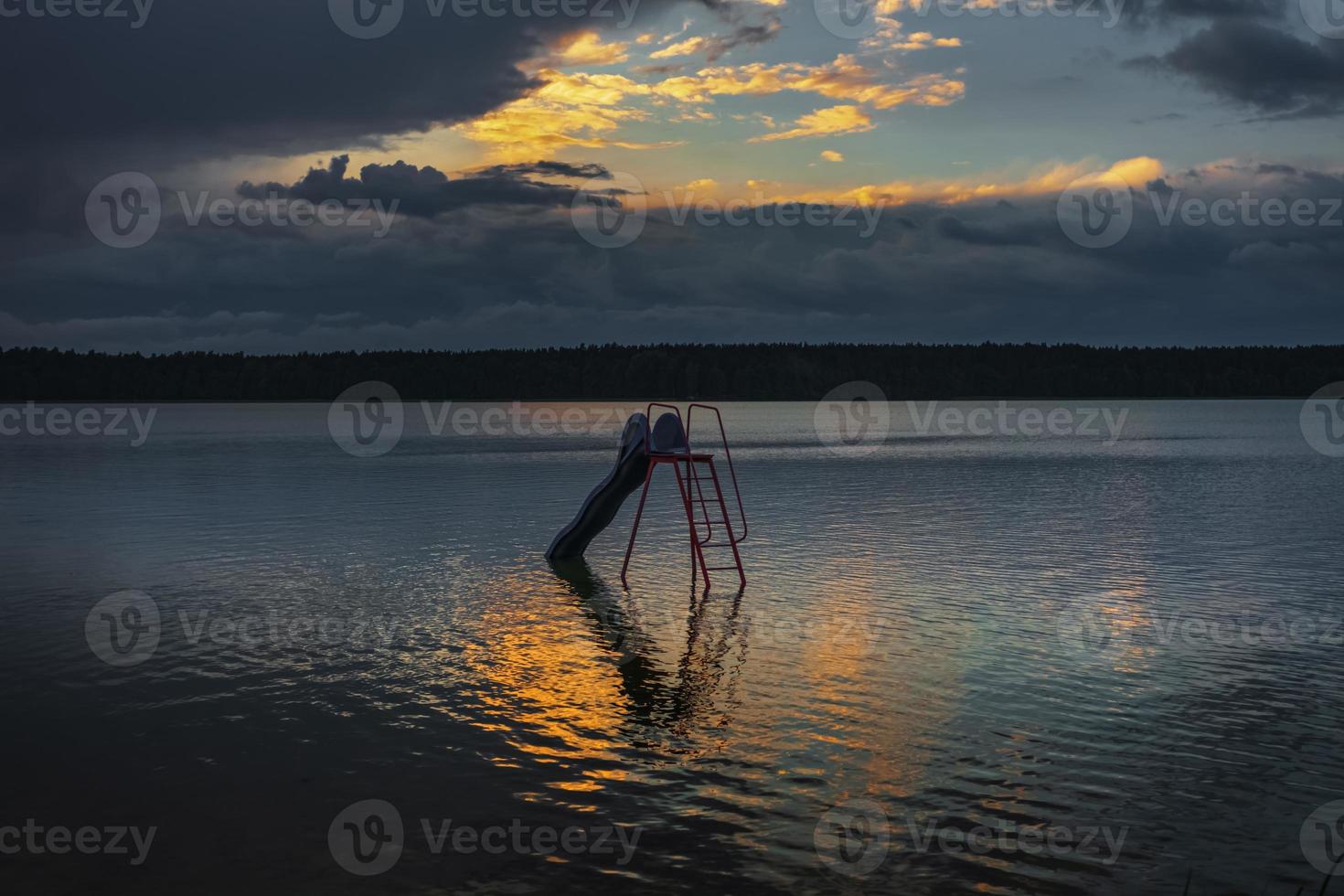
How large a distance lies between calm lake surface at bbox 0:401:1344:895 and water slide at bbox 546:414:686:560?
70cm

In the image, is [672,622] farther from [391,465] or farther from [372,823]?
[391,465]

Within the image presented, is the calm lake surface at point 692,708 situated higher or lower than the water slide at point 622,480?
lower

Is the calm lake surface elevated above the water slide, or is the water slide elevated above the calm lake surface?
the water slide

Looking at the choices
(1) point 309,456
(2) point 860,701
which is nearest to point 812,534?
(2) point 860,701

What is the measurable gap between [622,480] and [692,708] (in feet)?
36.6

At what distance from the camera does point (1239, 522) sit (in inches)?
1182

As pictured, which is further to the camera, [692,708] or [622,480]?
[622,480]

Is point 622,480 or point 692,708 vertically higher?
point 622,480

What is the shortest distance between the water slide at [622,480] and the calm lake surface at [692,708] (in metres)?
0.70

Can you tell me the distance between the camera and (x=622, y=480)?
914 inches

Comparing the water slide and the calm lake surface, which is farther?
the water slide

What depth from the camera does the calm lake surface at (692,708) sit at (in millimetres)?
8391

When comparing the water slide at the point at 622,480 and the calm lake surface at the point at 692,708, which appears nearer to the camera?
the calm lake surface at the point at 692,708

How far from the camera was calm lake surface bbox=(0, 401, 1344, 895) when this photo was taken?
27.5ft
